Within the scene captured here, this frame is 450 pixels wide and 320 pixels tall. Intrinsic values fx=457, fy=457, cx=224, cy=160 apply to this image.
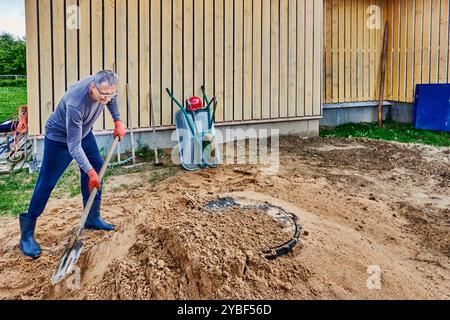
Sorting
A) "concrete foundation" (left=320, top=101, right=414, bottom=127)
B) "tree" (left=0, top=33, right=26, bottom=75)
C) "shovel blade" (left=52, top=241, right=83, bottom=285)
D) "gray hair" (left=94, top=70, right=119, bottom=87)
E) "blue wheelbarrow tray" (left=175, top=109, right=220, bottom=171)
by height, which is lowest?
"shovel blade" (left=52, top=241, right=83, bottom=285)

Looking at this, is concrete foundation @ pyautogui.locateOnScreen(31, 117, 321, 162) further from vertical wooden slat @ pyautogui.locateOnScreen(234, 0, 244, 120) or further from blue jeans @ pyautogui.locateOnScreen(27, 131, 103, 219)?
blue jeans @ pyautogui.locateOnScreen(27, 131, 103, 219)

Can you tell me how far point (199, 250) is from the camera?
2.63m

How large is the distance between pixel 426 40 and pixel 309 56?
9.91 ft

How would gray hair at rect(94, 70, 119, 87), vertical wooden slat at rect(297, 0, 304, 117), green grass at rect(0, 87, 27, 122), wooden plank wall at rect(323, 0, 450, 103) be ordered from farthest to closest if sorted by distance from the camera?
green grass at rect(0, 87, 27, 122) < wooden plank wall at rect(323, 0, 450, 103) < vertical wooden slat at rect(297, 0, 304, 117) < gray hair at rect(94, 70, 119, 87)

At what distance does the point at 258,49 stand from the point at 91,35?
2676 mm

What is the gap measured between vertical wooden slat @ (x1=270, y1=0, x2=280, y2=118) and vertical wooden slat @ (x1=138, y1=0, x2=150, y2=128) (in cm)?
216

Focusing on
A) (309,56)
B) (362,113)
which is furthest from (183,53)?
(362,113)

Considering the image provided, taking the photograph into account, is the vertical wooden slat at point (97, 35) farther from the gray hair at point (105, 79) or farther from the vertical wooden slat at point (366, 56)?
the vertical wooden slat at point (366, 56)

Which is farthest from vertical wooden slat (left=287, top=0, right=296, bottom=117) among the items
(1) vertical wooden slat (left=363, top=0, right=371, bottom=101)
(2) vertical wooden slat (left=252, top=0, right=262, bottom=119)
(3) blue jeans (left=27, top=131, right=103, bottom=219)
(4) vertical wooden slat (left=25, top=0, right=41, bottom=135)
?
(3) blue jeans (left=27, top=131, right=103, bottom=219)

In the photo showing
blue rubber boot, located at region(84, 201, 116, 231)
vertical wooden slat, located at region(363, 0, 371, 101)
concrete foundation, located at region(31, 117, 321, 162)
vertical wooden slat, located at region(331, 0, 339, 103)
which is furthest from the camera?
vertical wooden slat, located at region(363, 0, 371, 101)

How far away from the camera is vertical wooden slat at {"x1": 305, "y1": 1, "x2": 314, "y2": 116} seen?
783cm

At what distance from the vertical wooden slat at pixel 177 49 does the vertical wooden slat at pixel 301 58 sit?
7.29 ft

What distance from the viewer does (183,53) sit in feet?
21.8

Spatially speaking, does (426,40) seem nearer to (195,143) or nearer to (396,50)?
(396,50)
